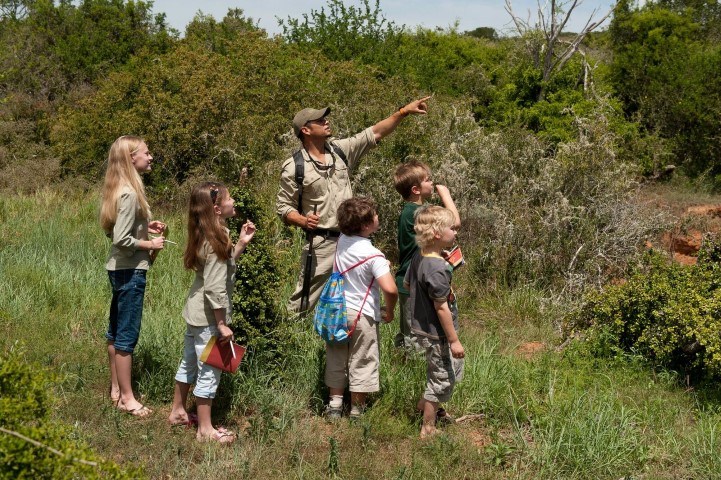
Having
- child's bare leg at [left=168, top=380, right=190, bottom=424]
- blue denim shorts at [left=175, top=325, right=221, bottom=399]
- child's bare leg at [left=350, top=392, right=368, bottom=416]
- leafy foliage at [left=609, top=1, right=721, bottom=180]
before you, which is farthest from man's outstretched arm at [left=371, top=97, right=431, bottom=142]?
leafy foliage at [left=609, top=1, right=721, bottom=180]

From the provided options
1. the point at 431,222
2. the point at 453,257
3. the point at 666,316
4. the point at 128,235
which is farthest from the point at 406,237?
the point at 666,316

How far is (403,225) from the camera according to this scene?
517 centimetres

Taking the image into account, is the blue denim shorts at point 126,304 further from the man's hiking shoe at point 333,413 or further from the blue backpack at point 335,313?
the man's hiking shoe at point 333,413

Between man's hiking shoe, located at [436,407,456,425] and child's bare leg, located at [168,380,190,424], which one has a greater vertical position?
child's bare leg, located at [168,380,190,424]

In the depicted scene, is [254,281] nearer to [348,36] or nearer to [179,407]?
[179,407]

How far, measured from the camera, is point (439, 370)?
14.5 feet

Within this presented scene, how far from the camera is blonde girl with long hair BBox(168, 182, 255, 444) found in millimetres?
4293

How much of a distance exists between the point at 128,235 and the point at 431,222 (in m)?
1.82

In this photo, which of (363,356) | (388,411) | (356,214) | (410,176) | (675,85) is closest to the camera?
(356,214)

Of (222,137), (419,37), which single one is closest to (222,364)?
(222,137)

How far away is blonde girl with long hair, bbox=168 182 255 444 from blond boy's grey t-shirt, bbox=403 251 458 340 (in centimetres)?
102

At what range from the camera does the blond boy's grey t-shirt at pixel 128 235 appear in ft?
14.9

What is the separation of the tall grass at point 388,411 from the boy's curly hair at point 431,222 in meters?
1.11

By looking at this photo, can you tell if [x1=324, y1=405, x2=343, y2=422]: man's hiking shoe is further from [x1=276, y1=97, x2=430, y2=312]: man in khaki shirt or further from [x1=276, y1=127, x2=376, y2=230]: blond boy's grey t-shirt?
[x1=276, y1=127, x2=376, y2=230]: blond boy's grey t-shirt
